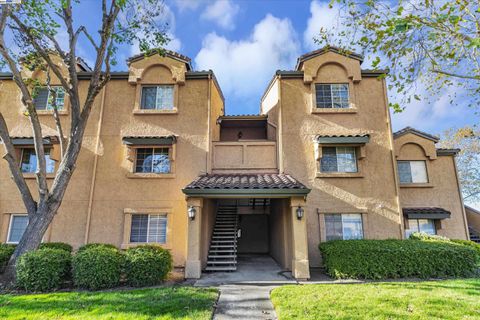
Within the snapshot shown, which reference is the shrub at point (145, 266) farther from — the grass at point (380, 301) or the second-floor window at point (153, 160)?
the second-floor window at point (153, 160)

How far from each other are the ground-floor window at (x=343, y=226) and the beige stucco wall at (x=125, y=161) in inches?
255

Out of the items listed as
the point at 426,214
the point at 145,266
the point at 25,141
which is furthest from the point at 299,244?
the point at 25,141

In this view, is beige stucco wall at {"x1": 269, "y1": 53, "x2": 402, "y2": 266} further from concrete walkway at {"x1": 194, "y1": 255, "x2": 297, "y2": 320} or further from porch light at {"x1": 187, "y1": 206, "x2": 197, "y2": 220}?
porch light at {"x1": 187, "y1": 206, "x2": 197, "y2": 220}

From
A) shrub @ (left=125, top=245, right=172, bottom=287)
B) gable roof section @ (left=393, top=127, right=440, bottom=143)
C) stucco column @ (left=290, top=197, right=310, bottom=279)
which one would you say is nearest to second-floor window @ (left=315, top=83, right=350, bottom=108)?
gable roof section @ (left=393, top=127, right=440, bottom=143)

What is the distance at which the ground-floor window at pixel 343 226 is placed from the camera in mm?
12539

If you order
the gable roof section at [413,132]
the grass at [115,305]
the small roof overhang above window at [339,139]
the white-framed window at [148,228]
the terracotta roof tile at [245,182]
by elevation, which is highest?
the gable roof section at [413,132]

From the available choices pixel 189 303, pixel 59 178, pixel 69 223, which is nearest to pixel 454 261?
pixel 189 303

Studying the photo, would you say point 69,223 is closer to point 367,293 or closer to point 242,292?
point 242,292

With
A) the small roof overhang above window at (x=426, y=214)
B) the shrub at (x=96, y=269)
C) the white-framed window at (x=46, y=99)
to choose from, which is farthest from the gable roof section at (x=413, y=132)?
the white-framed window at (x=46, y=99)

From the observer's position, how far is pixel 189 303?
6914 millimetres

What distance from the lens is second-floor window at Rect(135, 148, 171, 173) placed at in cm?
1333

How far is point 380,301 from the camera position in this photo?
22.6ft

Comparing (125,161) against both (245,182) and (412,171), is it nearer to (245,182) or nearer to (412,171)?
(245,182)

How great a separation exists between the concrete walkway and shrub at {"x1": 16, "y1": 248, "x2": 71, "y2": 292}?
14.4ft
